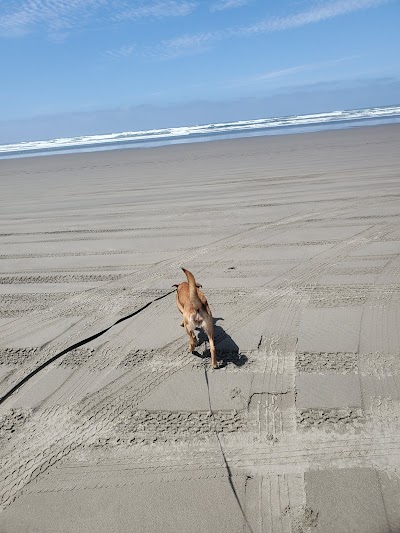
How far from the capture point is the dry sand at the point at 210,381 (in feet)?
9.06

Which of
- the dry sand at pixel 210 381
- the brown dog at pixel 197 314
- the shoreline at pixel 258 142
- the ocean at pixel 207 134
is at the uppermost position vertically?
the ocean at pixel 207 134

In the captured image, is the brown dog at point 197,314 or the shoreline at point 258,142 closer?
the brown dog at point 197,314

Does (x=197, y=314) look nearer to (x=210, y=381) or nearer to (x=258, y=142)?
(x=210, y=381)

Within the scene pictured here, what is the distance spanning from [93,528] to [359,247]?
5.54 metres

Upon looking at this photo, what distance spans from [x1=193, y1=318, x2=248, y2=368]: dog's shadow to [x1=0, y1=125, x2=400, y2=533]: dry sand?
20mm

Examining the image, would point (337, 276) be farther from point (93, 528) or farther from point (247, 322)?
point (93, 528)

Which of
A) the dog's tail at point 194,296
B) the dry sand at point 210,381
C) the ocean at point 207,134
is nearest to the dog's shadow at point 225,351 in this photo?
the dry sand at point 210,381

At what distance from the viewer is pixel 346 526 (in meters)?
2.54

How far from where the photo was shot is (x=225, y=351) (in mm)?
4391

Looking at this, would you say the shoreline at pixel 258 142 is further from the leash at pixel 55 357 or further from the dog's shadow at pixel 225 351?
the dog's shadow at pixel 225 351

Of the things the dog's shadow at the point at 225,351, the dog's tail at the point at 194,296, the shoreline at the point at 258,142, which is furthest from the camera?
the shoreline at the point at 258,142

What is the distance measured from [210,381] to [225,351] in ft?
1.66

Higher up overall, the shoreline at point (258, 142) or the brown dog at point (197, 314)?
the shoreline at point (258, 142)

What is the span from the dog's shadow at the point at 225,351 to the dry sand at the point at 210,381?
2 centimetres
